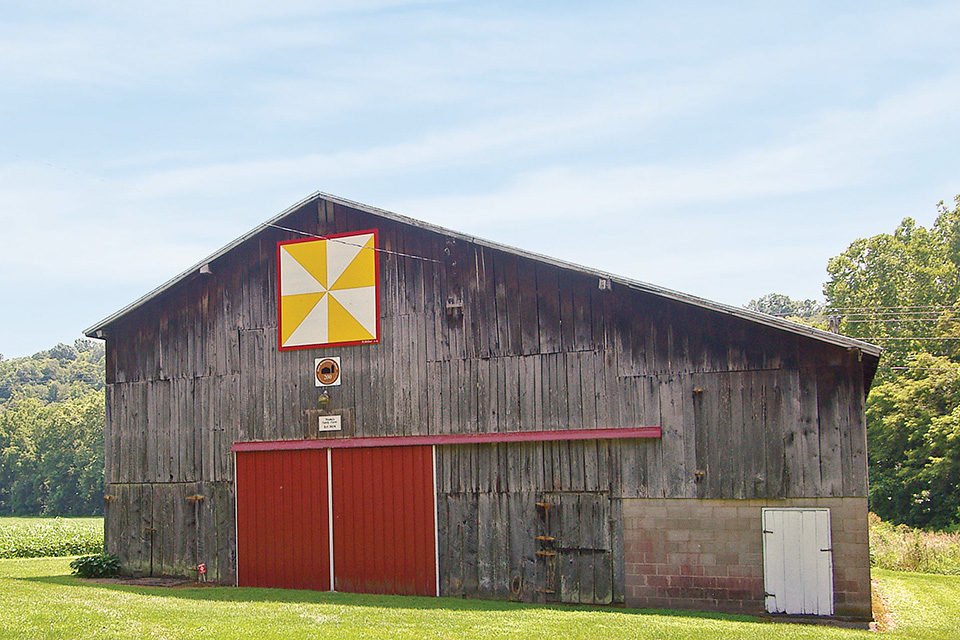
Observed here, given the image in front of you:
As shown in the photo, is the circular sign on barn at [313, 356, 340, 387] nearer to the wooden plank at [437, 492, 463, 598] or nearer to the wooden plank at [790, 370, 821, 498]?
the wooden plank at [437, 492, 463, 598]

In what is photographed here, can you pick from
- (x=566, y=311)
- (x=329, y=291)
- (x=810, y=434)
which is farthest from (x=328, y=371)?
(x=810, y=434)

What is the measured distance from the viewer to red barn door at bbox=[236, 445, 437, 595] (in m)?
17.6

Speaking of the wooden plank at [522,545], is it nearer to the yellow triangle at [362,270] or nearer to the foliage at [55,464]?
the yellow triangle at [362,270]

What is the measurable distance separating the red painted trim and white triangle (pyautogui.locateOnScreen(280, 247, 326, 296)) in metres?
2.92

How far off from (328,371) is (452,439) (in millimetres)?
2927

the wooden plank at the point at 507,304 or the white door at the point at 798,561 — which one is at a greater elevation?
the wooden plank at the point at 507,304

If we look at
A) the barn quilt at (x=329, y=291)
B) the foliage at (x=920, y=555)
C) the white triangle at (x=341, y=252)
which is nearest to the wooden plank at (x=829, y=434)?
the barn quilt at (x=329, y=291)

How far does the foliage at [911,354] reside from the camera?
38.4 m

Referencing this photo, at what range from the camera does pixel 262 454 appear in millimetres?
18828

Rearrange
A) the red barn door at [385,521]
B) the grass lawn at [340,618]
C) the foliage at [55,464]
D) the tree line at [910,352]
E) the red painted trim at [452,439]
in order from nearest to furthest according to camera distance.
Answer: the grass lawn at [340,618] < the red painted trim at [452,439] < the red barn door at [385,521] < the tree line at [910,352] < the foliage at [55,464]

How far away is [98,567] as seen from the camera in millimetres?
19797

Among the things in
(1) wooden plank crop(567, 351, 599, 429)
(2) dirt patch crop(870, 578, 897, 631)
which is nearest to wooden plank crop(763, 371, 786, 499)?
(2) dirt patch crop(870, 578, 897, 631)

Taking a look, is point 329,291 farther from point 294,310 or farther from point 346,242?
point 346,242

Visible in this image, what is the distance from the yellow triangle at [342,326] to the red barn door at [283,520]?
7.29 feet
